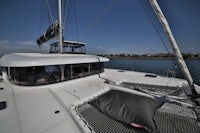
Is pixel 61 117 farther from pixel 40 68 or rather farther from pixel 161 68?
A: pixel 161 68

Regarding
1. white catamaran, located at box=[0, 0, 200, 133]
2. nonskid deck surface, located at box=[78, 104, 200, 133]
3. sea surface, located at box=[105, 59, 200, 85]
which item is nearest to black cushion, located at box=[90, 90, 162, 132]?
white catamaran, located at box=[0, 0, 200, 133]

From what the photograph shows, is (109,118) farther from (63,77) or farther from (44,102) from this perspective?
(63,77)

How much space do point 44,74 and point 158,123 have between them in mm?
3956

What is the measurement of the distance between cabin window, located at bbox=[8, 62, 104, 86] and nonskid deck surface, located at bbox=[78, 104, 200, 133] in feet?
7.50

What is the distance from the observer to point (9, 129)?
2.00 meters

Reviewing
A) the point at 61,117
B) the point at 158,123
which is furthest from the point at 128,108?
the point at 61,117

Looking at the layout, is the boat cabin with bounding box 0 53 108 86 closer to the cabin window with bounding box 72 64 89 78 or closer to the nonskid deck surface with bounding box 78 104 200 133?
the cabin window with bounding box 72 64 89 78

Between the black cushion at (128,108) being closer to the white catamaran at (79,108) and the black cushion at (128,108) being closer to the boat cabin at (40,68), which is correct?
the white catamaran at (79,108)

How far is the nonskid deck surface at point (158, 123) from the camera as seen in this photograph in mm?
2170

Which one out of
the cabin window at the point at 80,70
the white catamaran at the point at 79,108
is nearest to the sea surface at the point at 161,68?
the white catamaran at the point at 79,108

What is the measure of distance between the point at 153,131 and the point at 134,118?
0.45 m

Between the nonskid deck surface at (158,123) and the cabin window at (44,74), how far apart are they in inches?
90.0

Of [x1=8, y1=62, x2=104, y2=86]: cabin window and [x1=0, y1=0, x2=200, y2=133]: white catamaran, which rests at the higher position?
[x1=8, y1=62, x2=104, y2=86]: cabin window

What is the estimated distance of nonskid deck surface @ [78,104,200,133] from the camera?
7.12 ft
